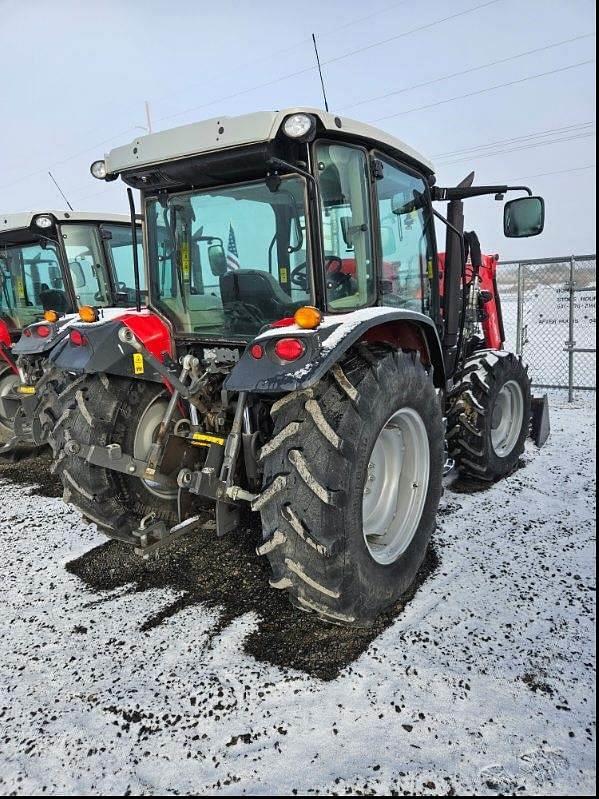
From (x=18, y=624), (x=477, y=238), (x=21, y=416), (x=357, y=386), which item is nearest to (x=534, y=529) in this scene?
(x=357, y=386)

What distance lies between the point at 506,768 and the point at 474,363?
3.12 m

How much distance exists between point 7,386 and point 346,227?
4900mm

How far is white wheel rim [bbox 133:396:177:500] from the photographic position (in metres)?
3.10

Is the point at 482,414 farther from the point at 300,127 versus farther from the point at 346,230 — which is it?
the point at 300,127

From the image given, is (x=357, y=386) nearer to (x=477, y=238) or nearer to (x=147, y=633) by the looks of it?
(x=147, y=633)

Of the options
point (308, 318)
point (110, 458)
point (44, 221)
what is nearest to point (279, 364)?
point (308, 318)

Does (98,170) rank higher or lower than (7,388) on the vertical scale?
higher

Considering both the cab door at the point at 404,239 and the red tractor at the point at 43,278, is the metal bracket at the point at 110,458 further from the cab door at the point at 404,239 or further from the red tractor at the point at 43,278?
the red tractor at the point at 43,278

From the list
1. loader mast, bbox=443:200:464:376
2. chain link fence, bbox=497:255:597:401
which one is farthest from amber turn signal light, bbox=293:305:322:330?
chain link fence, bbox=497:255:597:401

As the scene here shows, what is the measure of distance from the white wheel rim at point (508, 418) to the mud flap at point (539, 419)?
534 mm

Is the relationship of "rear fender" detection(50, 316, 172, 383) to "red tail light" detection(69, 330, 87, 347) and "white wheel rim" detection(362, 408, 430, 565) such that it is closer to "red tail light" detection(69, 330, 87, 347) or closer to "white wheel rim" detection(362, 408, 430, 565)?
"red tail light" detection(69, 330, 87, 347)

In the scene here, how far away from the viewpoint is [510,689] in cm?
210

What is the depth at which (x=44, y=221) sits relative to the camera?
5.74 m

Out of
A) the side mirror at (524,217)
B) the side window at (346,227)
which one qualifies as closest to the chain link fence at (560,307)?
the side mirror at (524,217)
